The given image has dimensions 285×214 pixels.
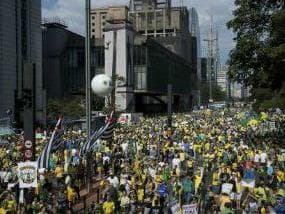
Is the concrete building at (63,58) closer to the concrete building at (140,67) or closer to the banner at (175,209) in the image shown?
the concrete building at (140,67)

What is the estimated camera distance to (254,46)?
34.8 m

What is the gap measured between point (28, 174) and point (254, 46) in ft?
74.1

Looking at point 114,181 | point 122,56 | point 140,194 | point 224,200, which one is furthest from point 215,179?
A: point 122,56

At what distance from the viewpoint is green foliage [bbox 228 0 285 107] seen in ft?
113

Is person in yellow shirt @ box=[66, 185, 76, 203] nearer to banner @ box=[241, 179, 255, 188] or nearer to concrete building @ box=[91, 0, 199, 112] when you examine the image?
banner @ box=[241, 179, 255, 188]

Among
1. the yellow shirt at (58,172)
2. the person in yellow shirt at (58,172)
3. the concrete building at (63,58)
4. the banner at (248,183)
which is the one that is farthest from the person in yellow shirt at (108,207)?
the concrete building at (63,58)

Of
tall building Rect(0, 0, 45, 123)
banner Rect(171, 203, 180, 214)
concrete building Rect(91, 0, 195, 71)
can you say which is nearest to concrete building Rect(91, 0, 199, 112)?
concrete building Rect(91, 0, 195, 71)

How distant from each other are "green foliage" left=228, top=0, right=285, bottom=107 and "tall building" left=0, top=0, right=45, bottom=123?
1585 inches

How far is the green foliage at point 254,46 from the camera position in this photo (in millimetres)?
34594

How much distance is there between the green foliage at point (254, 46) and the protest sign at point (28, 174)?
21.3m

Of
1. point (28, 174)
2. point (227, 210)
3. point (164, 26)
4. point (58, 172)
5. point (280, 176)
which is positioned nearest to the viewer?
point (227, 210)

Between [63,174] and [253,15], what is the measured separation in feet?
59.1

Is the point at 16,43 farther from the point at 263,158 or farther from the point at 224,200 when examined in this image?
the point at 224,200

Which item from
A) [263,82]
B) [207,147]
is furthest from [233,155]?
[263,82]
